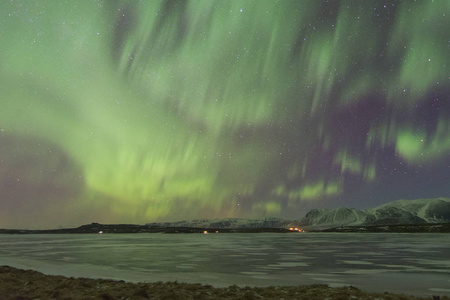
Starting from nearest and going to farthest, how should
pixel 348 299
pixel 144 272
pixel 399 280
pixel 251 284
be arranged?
pixel 348 299
pixel 251 284
pixel 399 280
pixel 144 272

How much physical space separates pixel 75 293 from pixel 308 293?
9840 millimetres

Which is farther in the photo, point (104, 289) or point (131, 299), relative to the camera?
point (104, 289)

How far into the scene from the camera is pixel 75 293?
14.3 meters

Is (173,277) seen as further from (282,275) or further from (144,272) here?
(282,275)

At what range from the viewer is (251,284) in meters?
17.7

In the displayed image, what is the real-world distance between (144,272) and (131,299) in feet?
34.3

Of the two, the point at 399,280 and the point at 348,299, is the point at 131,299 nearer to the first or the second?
the point at 348,299

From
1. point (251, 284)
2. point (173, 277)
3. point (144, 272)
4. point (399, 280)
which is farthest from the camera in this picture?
point (144, 272)

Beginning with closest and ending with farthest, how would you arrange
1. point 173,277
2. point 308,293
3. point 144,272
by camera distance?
1. point 308,293
2. point 173,277
3. point 144,272

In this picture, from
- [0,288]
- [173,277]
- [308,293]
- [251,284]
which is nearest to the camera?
[308,293]

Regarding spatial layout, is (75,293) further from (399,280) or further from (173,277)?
(399,280)

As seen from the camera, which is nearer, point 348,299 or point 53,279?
point 348,299

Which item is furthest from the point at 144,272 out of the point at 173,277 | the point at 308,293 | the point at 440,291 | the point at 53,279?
the point at 440,291

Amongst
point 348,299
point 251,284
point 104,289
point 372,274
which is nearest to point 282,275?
point 251,284
